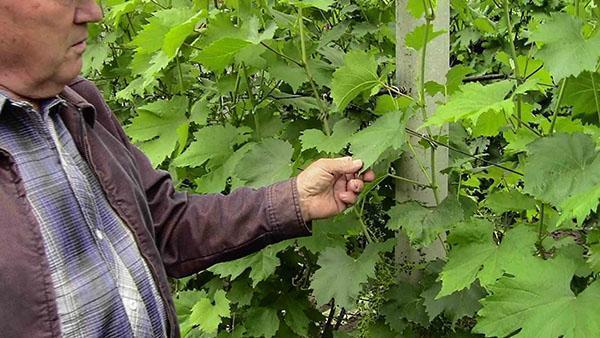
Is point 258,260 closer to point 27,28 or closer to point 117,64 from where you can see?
point 27,28

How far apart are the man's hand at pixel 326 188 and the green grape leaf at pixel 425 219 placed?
0.34ft

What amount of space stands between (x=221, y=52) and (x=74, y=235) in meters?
0.65

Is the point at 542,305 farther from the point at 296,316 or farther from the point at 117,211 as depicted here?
the point at 296,316

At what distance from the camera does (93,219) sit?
1.50 m

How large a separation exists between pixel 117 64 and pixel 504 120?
1.70 meters

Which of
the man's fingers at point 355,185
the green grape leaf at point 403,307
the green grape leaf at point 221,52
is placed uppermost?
the green grape leaf at point 221,52

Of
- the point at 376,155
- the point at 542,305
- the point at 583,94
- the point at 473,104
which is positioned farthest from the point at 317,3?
the point at 542,305

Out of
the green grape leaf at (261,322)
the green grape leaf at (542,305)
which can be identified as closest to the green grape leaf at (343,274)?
the green grape leaf at (261,322)

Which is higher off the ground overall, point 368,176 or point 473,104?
point 473,104

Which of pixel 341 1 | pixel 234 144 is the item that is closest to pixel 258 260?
pixel 234 144

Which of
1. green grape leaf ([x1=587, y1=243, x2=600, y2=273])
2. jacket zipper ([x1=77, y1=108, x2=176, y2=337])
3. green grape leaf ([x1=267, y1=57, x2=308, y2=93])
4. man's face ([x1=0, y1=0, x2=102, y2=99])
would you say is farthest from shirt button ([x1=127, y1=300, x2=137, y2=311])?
green grape leaf ([x1=587, y1=243, x2=600, y2=273])

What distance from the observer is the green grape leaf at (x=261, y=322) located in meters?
2.24

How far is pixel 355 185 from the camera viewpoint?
1784 mm

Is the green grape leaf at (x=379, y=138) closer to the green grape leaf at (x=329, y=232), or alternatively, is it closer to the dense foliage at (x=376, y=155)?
the dense foliage at (x=376, y=155)
